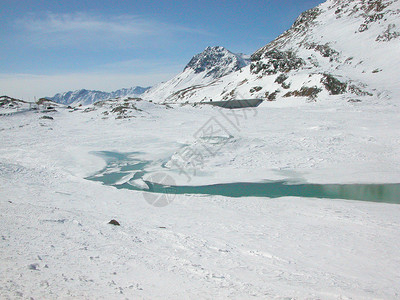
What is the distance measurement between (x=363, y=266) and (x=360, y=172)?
11304 mm

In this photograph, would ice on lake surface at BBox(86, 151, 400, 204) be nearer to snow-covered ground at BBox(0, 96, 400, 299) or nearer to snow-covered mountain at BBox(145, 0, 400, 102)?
snow-covered ground at BBox(0, 96, 400, 299)

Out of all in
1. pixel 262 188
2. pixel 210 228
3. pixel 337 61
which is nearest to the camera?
pixel 210 228

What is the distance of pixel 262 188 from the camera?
1568 centimetres

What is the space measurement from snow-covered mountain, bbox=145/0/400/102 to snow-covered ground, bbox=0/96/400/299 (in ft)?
73.2

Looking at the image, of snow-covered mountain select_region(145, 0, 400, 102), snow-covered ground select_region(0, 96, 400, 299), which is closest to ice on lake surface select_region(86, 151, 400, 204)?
snow-covered ground select_region(0, 96, 400, 299)

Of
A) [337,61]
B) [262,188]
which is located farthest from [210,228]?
[337,61]

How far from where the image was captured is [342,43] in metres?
61.8

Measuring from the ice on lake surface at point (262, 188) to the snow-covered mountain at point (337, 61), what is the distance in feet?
98.1

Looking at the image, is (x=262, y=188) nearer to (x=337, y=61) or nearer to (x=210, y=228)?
(x=210, y=228)

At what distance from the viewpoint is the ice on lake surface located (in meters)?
14.0

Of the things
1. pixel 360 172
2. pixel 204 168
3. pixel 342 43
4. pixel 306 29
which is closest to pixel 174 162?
pixel 204 168

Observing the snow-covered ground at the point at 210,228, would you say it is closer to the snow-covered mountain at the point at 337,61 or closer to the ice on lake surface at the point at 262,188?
the ice on lake surface at the point at 262,188

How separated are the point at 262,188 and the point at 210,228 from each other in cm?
650

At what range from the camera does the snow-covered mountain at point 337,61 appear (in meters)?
45.6
